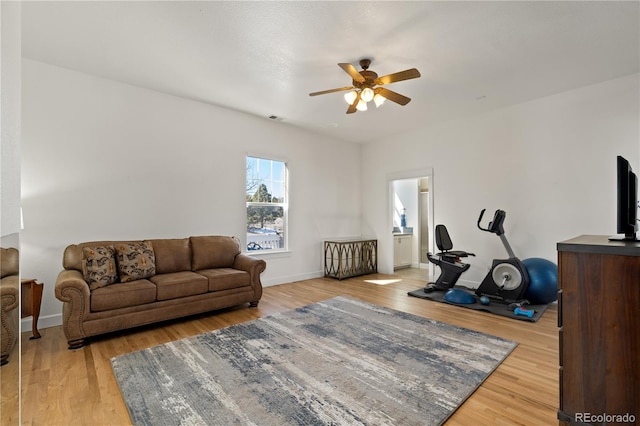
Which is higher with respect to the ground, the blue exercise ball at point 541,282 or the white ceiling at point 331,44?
the white ceiling at point 331,44

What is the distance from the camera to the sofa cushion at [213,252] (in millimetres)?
4047

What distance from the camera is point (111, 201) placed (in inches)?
148

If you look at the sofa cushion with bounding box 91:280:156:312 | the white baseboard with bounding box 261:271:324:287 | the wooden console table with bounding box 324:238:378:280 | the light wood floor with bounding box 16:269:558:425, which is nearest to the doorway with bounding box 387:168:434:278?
the wooden console table with bounding box 324:238:378:280

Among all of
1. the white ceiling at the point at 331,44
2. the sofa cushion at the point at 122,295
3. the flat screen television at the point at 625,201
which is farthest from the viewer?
the sofa cushion at the point at 122,295

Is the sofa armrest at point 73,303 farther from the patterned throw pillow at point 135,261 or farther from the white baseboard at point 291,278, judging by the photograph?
the white baseboard at point 291,278

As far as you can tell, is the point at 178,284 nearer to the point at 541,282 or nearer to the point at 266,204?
the point at 266,204

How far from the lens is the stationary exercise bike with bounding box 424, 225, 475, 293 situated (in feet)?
14.7

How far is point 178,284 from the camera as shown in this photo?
336cm

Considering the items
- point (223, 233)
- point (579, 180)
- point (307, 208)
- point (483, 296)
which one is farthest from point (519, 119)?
point (223, 233)

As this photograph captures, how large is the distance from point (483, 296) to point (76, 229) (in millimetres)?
5410

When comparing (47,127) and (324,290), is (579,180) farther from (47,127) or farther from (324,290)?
(47,127)

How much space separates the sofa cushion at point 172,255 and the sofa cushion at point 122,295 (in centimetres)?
48

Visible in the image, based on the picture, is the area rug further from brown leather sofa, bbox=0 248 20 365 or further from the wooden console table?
the wooden console table

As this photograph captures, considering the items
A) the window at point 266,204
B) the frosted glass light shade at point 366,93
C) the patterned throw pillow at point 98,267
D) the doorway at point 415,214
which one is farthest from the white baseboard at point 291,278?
the frosted glass light shade at point 366,93
